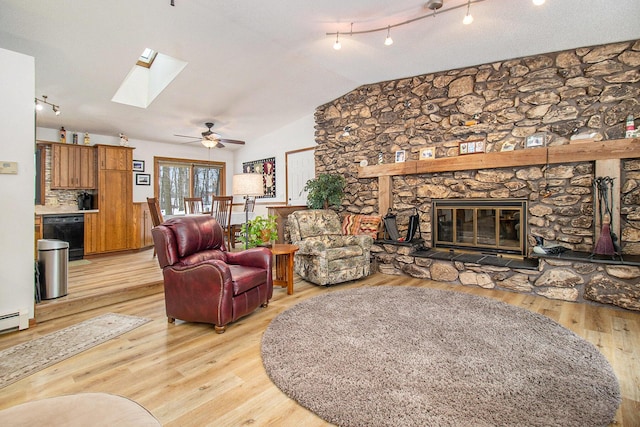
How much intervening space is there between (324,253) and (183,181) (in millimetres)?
5170

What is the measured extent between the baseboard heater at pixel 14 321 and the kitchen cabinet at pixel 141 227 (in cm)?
351

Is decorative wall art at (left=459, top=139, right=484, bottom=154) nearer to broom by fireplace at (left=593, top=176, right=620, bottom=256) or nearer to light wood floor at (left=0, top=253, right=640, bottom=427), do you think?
broom by fireplace at (left=593, top=176, right=620, bottom=256)

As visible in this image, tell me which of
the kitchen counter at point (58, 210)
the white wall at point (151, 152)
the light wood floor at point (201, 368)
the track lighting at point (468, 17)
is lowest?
the light wood floor at point (201, 368)

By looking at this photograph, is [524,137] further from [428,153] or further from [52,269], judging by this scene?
[52,269]

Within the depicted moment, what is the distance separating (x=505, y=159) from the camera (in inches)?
161

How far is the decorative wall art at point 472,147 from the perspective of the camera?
4359 millimetres

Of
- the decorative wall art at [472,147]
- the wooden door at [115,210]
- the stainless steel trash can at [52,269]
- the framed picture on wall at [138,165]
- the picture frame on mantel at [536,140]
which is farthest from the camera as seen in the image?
the framed picture on wall at [138,165]

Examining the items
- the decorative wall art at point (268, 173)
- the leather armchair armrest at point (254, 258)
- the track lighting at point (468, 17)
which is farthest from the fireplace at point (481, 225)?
the decorative wall art at point (268, 173)

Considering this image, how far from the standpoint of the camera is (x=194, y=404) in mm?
1755

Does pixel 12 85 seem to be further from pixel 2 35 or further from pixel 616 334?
pixel 616 334

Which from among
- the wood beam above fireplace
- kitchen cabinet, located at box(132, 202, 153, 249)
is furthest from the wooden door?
the wood beam above fireplace

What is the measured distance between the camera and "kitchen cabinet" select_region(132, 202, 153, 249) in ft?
20.2

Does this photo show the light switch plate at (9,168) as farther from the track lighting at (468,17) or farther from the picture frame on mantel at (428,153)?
the picture frame on mantel at (428,153)

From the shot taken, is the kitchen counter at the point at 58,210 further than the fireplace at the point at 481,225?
Yes
